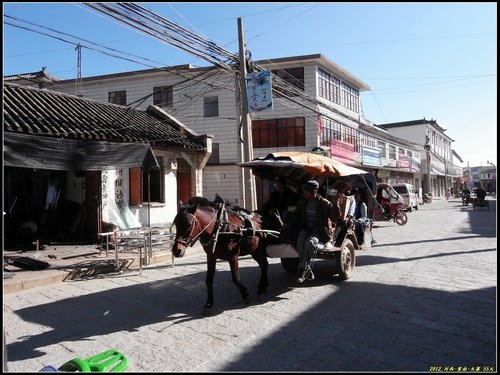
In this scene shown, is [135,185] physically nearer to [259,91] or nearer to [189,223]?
[259,91]

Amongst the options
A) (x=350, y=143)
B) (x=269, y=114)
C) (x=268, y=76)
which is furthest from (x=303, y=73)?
(x=268, y=76)

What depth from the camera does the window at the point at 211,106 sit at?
1152 inches

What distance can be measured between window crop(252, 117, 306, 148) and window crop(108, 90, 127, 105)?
1004cm

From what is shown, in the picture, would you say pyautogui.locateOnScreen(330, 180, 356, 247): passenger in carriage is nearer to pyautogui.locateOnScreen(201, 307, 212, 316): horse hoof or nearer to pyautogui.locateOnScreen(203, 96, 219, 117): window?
pyautogui.locateOnScreen(201, 307, 212, 316): horse hoof

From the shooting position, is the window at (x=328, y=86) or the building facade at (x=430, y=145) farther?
the building facade at (x=430, y=145)

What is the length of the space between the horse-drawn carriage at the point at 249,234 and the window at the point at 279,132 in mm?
18819

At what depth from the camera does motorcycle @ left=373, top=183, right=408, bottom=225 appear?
20.7 m

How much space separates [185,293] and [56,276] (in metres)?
2.94

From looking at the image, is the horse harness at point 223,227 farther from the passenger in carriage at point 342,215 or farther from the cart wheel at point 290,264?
the cart wheel at point 290,264

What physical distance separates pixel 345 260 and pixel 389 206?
1433 centimetres

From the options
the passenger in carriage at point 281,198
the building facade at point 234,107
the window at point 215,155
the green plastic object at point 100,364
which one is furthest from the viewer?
the window at point 215,155

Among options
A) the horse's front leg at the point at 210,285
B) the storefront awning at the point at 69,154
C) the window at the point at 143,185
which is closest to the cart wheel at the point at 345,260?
the horse's front leg at the point at 210,285

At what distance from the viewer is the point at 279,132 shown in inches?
1120

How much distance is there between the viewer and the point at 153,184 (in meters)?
14.8
